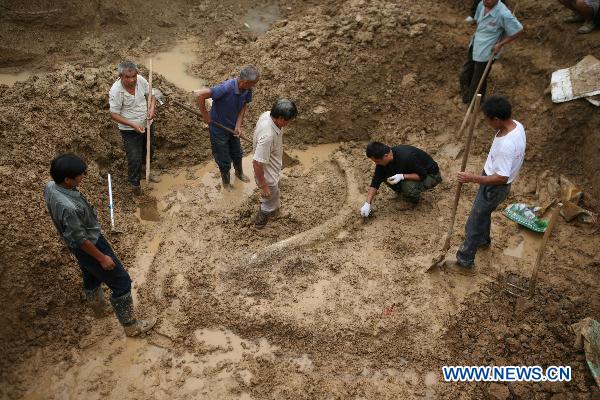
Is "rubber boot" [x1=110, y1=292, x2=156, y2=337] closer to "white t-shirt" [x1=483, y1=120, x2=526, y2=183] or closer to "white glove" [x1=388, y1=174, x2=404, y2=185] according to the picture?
"white glove" [x1=388, y1=174, x2=404, y2=185]

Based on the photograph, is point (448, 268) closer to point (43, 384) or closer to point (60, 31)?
point (43, 384)

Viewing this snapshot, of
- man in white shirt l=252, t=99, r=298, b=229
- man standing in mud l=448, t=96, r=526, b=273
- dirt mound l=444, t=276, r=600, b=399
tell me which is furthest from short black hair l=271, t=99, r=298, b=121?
dirt mound l=444, t=276, r=600, b=399

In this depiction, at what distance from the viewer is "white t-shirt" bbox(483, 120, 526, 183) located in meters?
3.60

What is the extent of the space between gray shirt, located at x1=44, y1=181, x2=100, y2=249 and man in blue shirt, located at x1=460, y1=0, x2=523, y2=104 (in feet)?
15.9

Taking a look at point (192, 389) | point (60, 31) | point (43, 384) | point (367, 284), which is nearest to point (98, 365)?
point (43, 384)

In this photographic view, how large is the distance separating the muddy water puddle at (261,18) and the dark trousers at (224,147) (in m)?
3.84

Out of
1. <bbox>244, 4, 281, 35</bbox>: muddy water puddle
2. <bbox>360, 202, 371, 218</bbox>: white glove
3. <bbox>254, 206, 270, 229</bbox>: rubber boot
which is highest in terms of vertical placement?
<bbox>244, 4, 281, 35</bbox>: muddy water puddle

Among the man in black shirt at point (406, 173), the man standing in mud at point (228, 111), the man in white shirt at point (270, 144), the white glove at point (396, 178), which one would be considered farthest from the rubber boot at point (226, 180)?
the white glove at point (396, 178)

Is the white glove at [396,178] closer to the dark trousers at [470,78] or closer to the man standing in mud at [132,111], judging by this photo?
the dark trousers at [470,78]

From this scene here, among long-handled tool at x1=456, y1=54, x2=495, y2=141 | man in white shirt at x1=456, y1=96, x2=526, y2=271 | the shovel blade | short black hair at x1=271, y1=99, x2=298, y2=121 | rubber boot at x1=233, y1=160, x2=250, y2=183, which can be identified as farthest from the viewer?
rubber boot at x1=233, y1=160, x2=250, y2=183

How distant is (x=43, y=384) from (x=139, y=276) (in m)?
1.24

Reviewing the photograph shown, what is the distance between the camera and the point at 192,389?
365 centimetres

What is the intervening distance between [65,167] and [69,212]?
0.31 m

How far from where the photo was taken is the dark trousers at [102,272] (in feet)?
11.3
